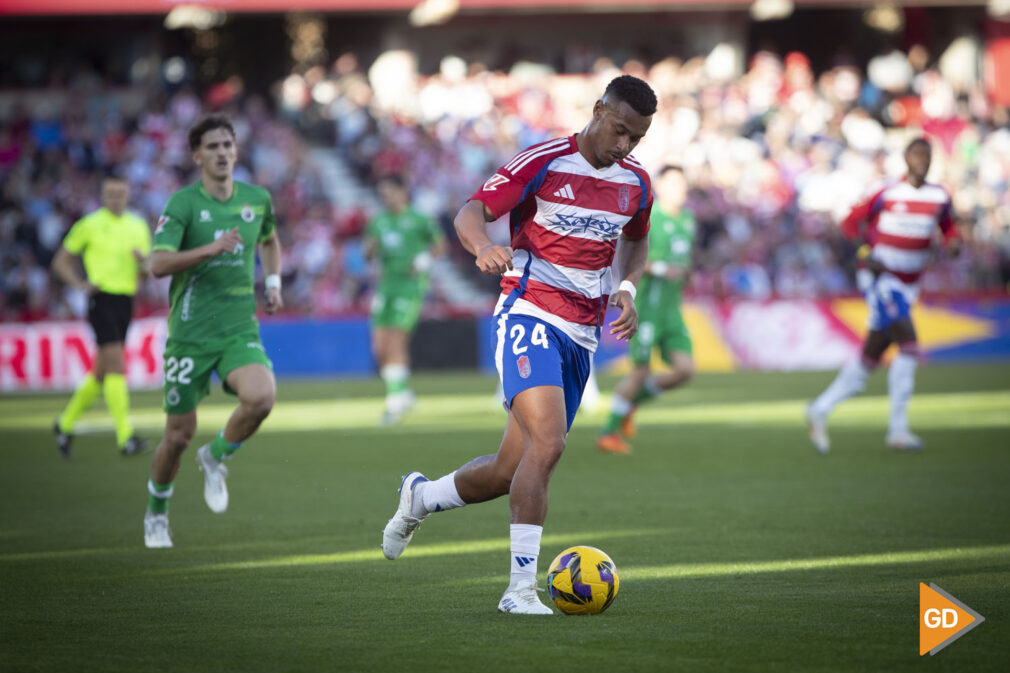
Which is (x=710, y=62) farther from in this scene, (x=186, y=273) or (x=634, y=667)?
(x=634, y=667)

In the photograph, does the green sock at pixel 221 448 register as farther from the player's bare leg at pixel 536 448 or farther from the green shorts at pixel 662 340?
the green shorts at pixel 662 340

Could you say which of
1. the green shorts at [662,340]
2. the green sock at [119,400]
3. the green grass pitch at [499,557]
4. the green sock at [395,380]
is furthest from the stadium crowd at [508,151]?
the green shorts at [662,340]

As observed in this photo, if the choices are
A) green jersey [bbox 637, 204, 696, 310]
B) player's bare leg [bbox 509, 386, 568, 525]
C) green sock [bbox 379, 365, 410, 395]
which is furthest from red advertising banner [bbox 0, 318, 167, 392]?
player's bare leg [bbox 509, 386, 568, 525]

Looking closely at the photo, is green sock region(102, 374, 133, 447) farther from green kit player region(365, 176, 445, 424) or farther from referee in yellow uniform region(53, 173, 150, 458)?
green kit player region(365, 176, 445, 424)

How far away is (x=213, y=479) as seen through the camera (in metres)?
9.36

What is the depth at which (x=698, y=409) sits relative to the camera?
18266 millimetres

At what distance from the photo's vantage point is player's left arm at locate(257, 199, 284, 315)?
30.2 ft

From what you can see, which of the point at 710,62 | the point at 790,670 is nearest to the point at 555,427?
the point at 790,670

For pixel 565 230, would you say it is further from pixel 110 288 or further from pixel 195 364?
pixel 110 288

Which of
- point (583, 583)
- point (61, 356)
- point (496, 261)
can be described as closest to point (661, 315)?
point (583, 583)

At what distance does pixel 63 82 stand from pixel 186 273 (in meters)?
26.3

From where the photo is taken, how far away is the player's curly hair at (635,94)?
20.9ft

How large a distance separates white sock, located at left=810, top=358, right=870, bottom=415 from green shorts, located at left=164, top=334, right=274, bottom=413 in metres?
6.23

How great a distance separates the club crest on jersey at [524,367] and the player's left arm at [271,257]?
3032mm
